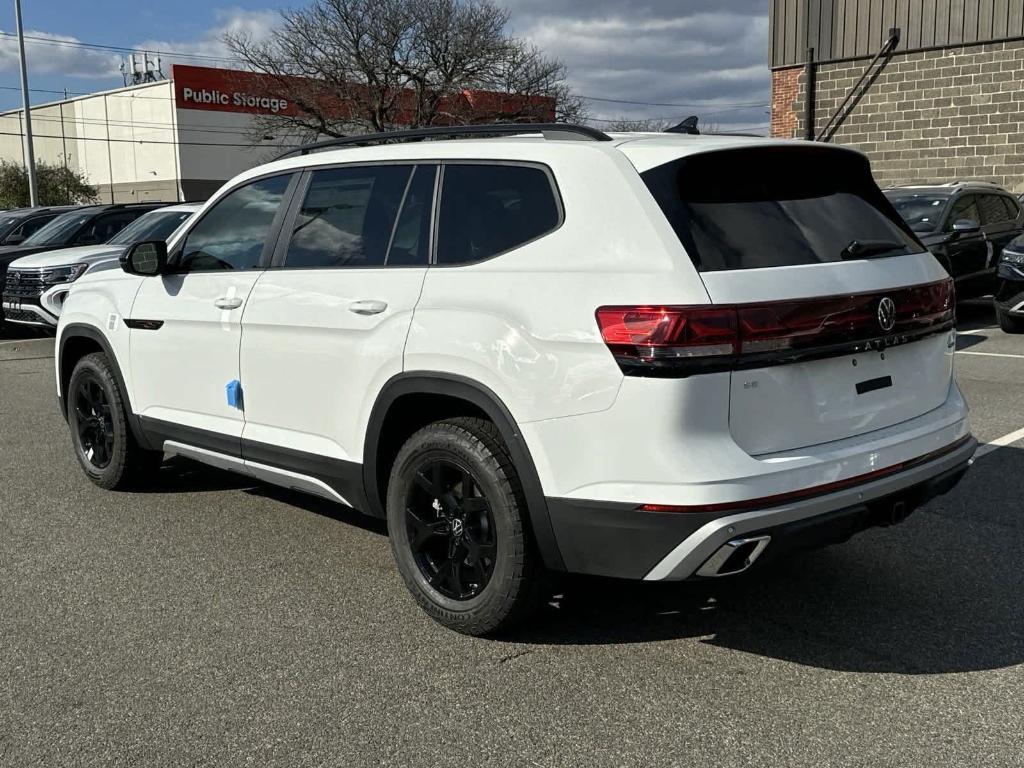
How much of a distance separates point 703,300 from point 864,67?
21.6 meters

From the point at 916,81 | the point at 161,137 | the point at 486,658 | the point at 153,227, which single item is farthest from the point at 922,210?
the point at 161,137

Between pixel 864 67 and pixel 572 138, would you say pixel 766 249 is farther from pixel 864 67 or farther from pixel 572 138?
pixel 864 67

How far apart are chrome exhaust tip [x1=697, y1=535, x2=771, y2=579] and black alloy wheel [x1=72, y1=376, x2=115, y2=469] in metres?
3.88

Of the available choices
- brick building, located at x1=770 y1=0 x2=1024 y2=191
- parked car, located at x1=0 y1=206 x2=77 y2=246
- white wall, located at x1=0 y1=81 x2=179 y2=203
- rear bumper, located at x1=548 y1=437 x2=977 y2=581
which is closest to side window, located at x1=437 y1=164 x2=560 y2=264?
rear bumper, located at x1=548 y1=437 x2=977 y2=581

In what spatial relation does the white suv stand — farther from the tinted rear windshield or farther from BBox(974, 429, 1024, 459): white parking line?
BBox(974, 429, 1024, 459): white parking line

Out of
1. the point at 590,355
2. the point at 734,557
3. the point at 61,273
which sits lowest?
the point at 734,557

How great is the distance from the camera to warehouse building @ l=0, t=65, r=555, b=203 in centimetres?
6291

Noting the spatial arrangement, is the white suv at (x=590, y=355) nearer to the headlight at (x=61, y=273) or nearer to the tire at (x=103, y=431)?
the tire at (x=103, y=431)

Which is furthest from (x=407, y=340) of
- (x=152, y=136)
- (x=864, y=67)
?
(x=152, y=136)

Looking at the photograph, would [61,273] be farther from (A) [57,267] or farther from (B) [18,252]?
(B) [18,252]

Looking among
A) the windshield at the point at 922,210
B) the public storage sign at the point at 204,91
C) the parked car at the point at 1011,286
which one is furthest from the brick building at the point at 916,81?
the public storage sign at the point at 204,91

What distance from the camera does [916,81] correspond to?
21906 millimetres

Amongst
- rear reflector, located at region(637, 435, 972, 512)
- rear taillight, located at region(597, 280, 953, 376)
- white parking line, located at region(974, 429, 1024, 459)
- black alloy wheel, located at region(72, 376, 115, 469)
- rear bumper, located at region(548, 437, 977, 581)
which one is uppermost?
rear taillight, located at region(597, 280, 953, 376)

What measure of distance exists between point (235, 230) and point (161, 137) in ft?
212
